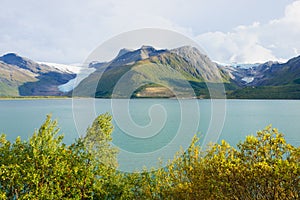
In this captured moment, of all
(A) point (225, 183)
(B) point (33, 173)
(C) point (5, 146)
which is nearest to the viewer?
(A) point (225, 183)

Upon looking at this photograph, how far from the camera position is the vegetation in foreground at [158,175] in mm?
11023

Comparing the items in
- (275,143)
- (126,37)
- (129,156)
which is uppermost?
(126,37)

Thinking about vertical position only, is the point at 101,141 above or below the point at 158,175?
above

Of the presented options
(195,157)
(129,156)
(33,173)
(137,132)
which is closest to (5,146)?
(33,173)

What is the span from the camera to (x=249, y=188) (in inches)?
463

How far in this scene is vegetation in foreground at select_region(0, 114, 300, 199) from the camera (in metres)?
11.0

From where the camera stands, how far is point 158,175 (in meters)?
18.9

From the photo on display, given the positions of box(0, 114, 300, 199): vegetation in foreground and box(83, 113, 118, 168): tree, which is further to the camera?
box(83, 113, 118, 168): tree

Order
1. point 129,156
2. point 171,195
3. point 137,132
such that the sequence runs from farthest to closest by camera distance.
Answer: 1. point 137,132
2. point 129,156
3. point 171,195

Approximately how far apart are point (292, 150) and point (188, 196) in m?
5.85

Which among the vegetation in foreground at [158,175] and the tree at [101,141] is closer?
the vegetation in foreground at [158,175]

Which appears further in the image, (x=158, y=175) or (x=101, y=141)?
(x=101, y=141)

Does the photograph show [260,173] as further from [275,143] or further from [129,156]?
[129,156]

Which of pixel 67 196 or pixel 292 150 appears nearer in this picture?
pixel 292 150
